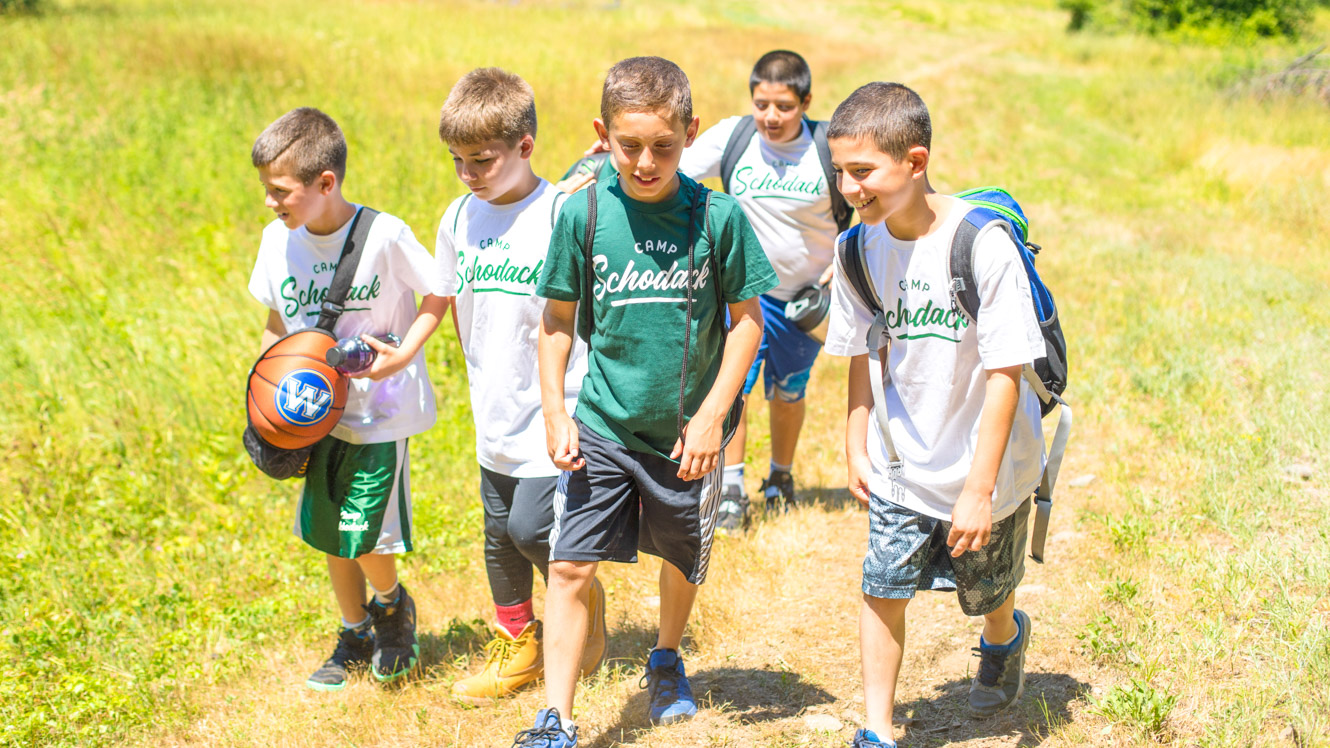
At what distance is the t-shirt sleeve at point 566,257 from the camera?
284cm

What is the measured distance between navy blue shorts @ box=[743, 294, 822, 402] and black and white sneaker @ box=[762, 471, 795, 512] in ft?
1.51

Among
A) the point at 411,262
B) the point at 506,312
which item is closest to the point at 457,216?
the point at 411,262

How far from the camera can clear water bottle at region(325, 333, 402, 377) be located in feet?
10.7

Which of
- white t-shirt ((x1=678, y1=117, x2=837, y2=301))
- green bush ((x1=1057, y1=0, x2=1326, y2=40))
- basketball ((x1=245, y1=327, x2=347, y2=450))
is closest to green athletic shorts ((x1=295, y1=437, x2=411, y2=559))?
basketball ((x1=245, y1=327, x2=347, y2=450))

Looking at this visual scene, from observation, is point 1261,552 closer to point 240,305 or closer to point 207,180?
point 240,305

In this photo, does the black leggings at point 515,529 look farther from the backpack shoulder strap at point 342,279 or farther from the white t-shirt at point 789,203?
the white t-shirt at point 789,203

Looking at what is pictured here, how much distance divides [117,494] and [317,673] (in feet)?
7.82

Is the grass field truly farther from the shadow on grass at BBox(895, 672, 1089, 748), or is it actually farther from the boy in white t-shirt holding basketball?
the boy in white t-shirt holding basketball

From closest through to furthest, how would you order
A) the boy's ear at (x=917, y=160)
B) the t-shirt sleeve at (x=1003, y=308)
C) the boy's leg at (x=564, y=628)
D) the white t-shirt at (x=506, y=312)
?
the t-shirt sleeve at (x=1003, y=308)
the boy's ear at (x=917, y=160)
the boy's leg at (x=564, y=628)
the white t-shirt at (x=506, y=312)

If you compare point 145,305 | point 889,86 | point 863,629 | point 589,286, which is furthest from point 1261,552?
point 145,305

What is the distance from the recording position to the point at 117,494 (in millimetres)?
5430

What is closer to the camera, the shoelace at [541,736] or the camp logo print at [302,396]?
the shoelace at [541,736]

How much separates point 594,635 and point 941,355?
168cm

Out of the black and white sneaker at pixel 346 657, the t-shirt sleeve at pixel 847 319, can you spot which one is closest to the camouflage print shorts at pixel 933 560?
the t-shirt sleeve at pixel 847 319
